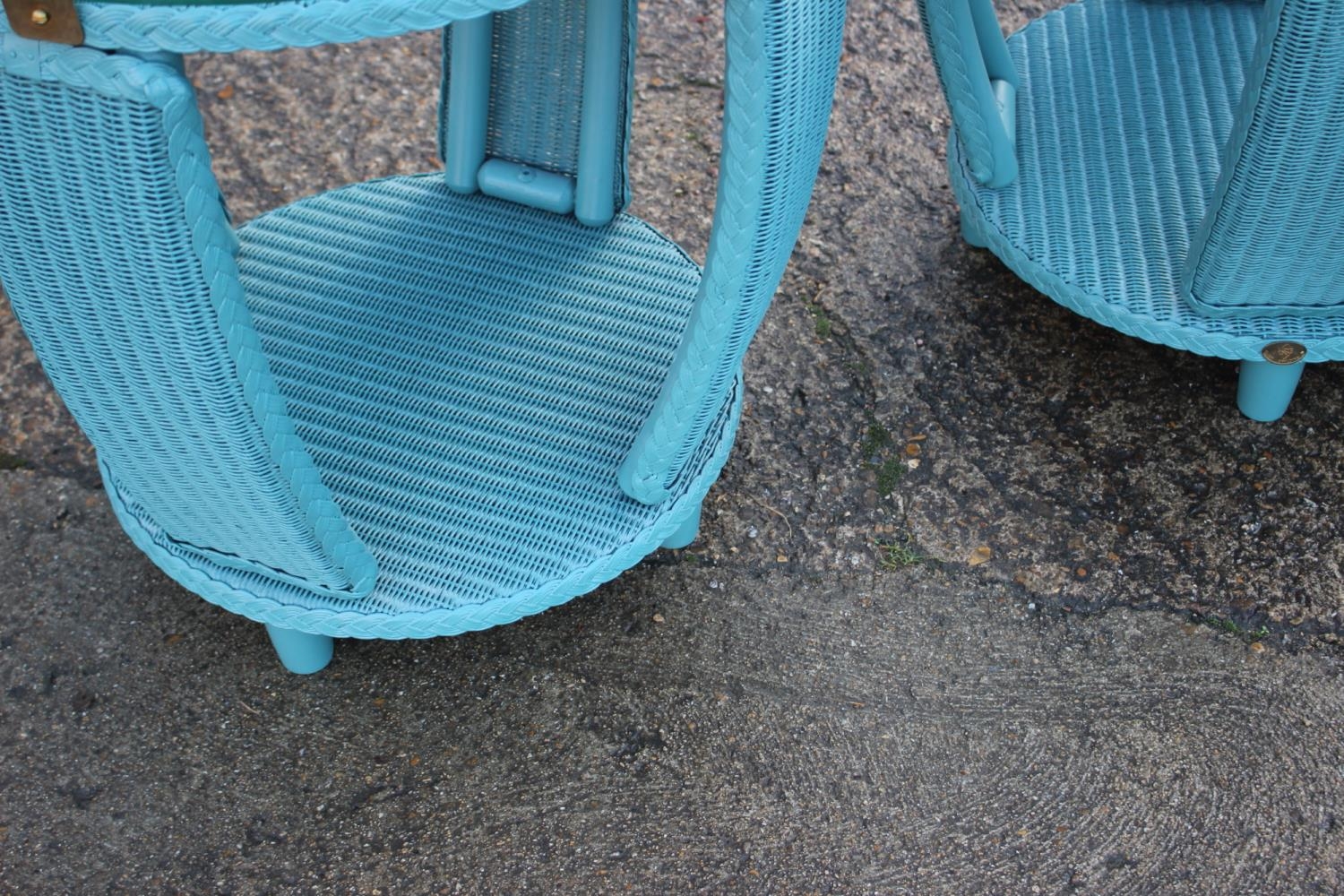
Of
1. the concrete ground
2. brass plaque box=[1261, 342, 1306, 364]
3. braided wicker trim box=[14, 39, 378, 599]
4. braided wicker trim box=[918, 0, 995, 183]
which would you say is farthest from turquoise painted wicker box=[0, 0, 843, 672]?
brass plaque box=[1261, 342, 1306, 364]

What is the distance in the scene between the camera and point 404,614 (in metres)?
1.55

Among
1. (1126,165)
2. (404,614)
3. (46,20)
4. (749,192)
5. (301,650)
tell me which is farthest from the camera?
(1126,165)

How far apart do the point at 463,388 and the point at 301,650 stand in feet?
1.29

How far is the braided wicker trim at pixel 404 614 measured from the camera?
5.07 feet

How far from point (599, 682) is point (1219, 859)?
2.55 ft

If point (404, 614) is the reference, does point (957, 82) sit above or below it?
above

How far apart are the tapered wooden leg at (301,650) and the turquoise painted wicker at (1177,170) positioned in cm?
110

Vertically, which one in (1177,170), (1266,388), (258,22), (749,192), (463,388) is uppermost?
(258,22)

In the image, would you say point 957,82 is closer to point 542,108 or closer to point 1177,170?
point 1177,170

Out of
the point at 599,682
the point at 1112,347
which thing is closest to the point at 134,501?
the point at 599,682

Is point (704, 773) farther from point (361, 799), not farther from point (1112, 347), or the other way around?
point (1112, 347)

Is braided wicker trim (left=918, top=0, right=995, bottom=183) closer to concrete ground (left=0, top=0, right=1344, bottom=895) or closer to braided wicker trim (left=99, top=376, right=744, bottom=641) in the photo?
concrete ground (left=0, top=0, right=1344, bottom=895)

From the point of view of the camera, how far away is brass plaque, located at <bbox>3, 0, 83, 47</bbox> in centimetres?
101

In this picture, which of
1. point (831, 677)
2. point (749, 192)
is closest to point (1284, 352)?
point (831, 677)
